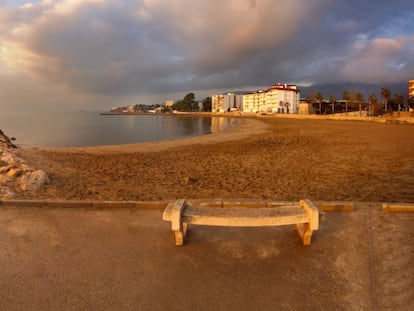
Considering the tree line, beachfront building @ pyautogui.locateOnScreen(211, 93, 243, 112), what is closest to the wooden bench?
the tree line

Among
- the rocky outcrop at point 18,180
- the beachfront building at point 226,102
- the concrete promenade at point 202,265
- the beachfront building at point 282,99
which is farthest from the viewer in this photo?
the beachfront building at point 226,102

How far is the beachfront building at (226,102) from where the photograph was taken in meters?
167

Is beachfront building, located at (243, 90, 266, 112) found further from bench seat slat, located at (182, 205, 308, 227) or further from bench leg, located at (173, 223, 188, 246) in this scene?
bench leg, located at (173, 223, 188, 246)

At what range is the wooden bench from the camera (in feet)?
11.7

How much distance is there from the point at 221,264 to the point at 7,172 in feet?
23.5

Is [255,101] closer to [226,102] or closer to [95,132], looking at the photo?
[226,102]

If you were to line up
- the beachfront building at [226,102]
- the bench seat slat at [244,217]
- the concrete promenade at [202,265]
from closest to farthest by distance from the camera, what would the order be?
1. the concrete promenade at [202,265]
2. the bench seat slat at [244,217]
3. the beachfront building at [226,102]

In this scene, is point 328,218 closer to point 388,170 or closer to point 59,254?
point 59,254

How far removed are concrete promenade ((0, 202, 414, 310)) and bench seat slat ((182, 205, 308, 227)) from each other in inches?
15.8

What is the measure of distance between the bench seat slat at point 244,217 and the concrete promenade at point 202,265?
0.40 metres

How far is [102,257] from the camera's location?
140 inches

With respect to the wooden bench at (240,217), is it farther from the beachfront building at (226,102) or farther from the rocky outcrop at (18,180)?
the beachfront building at (226,102)

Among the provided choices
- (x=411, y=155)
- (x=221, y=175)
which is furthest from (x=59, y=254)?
→ (x=411, y=155)

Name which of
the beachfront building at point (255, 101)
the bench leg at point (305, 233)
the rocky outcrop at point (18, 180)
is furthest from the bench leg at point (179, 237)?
the beachfront building at point (255, 101)
